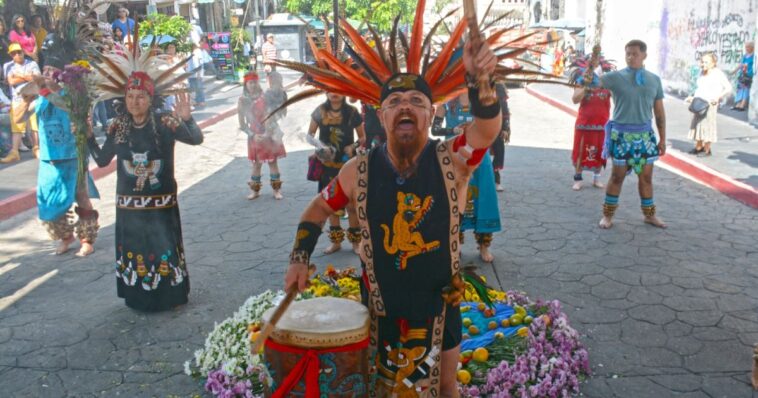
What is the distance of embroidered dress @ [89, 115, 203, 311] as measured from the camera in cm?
522

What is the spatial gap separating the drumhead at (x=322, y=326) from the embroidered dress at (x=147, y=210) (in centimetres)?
248

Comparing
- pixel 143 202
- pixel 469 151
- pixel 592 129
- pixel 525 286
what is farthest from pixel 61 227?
pixel 592 129

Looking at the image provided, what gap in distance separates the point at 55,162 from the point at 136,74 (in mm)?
2253

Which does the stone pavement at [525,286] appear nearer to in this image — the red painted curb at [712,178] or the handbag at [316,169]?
the red painted curb at [712,178]

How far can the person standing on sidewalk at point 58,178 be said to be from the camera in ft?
22.1

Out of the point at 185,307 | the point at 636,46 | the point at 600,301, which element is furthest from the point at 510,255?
the point at 185,307

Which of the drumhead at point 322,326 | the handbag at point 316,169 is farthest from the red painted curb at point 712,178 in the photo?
the drumhead at point 322,326

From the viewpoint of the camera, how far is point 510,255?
6.70 m

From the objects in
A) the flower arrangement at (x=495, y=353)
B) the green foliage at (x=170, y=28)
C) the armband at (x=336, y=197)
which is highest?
the green foliage at (x=170, y=28)

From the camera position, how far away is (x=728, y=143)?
12.4 metres

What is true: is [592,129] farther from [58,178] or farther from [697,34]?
[697,34]

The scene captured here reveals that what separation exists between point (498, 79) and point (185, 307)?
367 cm

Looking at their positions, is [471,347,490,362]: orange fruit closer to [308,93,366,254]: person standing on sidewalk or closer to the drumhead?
the drumhead

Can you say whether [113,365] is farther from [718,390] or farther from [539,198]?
[539,198]
